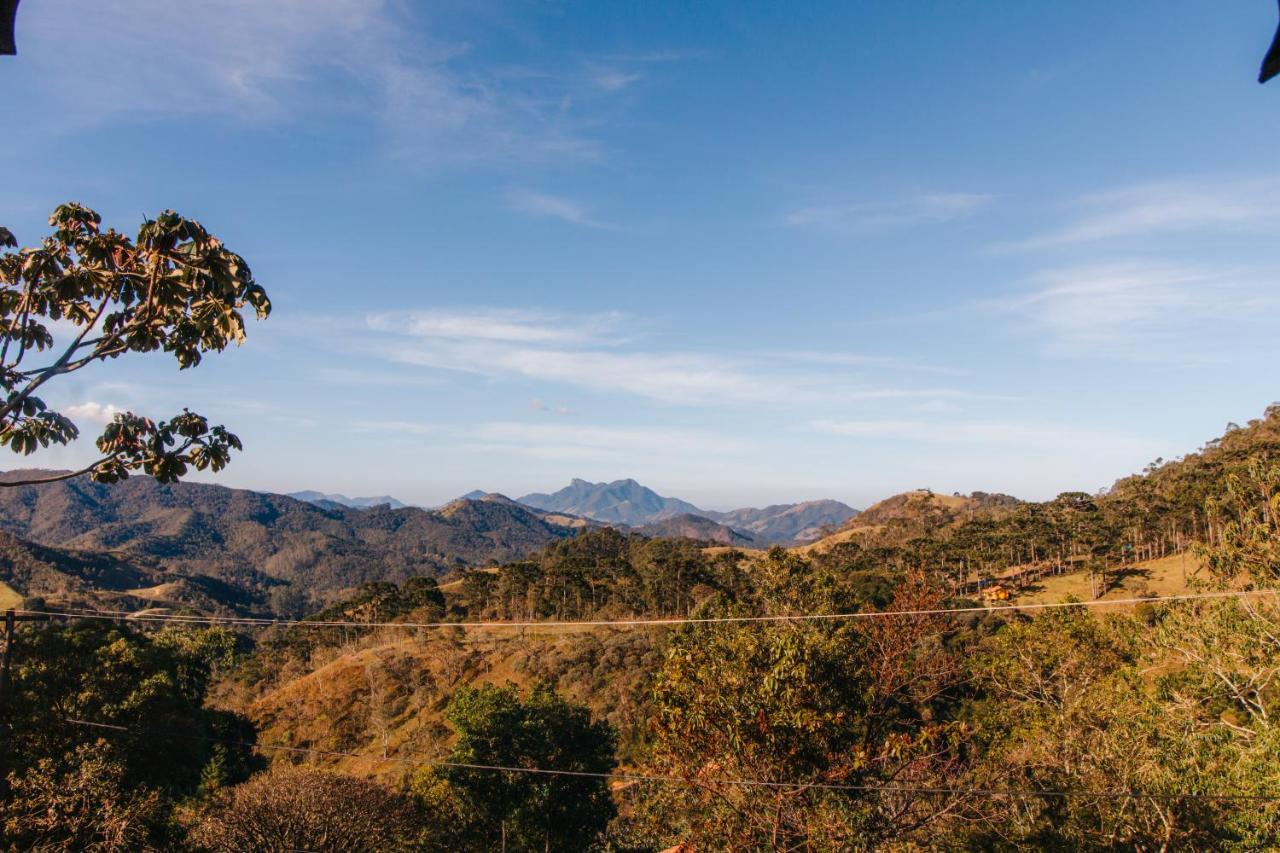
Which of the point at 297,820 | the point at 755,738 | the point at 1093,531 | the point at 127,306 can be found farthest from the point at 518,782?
the point at 1093,531

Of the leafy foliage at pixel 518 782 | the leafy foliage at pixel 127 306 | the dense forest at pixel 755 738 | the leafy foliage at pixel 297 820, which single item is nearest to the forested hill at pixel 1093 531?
the dense forest at pixel 755 738

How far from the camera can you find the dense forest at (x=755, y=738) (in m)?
12.7

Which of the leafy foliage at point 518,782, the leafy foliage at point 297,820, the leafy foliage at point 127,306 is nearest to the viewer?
the leafy foliage at point 127,306

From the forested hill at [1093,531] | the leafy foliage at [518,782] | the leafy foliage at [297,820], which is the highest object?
the forested hill at [1093,531]

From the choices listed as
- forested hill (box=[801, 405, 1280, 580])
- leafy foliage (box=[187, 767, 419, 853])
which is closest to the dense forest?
leafy foliage (box=[187, 767, 419, 853])

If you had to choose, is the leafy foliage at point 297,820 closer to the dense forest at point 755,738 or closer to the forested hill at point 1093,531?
the dense forest at point 755,738

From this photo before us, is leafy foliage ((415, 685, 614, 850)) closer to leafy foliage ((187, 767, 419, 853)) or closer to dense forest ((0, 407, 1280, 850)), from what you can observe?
dense forest ((0, 407, 1280, 850))

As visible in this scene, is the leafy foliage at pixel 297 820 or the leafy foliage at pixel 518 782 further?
the leafy foliage at pixel 518 782

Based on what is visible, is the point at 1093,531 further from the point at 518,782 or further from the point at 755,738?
the point at 755,738

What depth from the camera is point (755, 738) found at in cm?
1257

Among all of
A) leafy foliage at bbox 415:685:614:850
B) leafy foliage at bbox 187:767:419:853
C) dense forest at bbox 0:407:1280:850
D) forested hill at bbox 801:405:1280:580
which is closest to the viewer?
dense forest at bbox 0:407:1280:850

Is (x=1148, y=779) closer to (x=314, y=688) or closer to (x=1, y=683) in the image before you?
(x=1, y=683)

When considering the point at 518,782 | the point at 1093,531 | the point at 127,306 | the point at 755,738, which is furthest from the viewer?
the point at 1093,531

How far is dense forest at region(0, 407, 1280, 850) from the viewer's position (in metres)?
12.7
